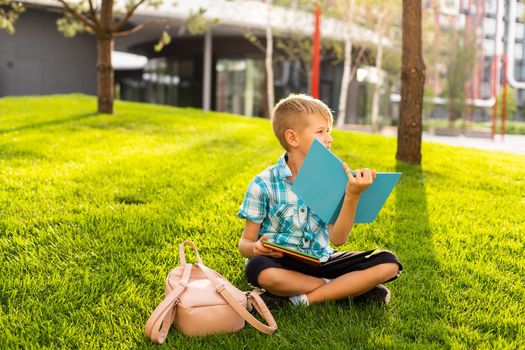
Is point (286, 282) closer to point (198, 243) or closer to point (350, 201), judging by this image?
point (350, 201)

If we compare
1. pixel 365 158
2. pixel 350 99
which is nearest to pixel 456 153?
pixel 365 158

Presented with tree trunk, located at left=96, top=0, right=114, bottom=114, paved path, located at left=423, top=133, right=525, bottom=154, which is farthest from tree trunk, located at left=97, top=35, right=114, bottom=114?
paved path, located at left=423, top=133, right=525, bottom=154

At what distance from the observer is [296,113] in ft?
10.3

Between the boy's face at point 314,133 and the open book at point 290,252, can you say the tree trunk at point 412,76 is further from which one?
the open book at point 290,252

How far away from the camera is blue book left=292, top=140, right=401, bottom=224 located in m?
2.87

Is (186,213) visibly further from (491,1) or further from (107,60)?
(491,1)

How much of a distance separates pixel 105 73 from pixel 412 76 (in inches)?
256

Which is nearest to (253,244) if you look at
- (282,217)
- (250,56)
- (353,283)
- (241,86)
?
(282,217)

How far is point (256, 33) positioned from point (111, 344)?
28.4 meters

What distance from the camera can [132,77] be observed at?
38594 millimetres

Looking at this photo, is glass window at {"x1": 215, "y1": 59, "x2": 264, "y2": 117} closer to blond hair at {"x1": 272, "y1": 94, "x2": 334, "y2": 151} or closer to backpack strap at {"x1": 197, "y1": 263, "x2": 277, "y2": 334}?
blond hair at {"x1": 272, "y1": 94, "x2": 334, "y2": 151}

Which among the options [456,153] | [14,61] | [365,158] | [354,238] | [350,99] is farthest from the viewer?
[350,99]

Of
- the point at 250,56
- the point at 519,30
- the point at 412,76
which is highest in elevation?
the point at 519,30

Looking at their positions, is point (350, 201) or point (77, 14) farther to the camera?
point (77, 14)
